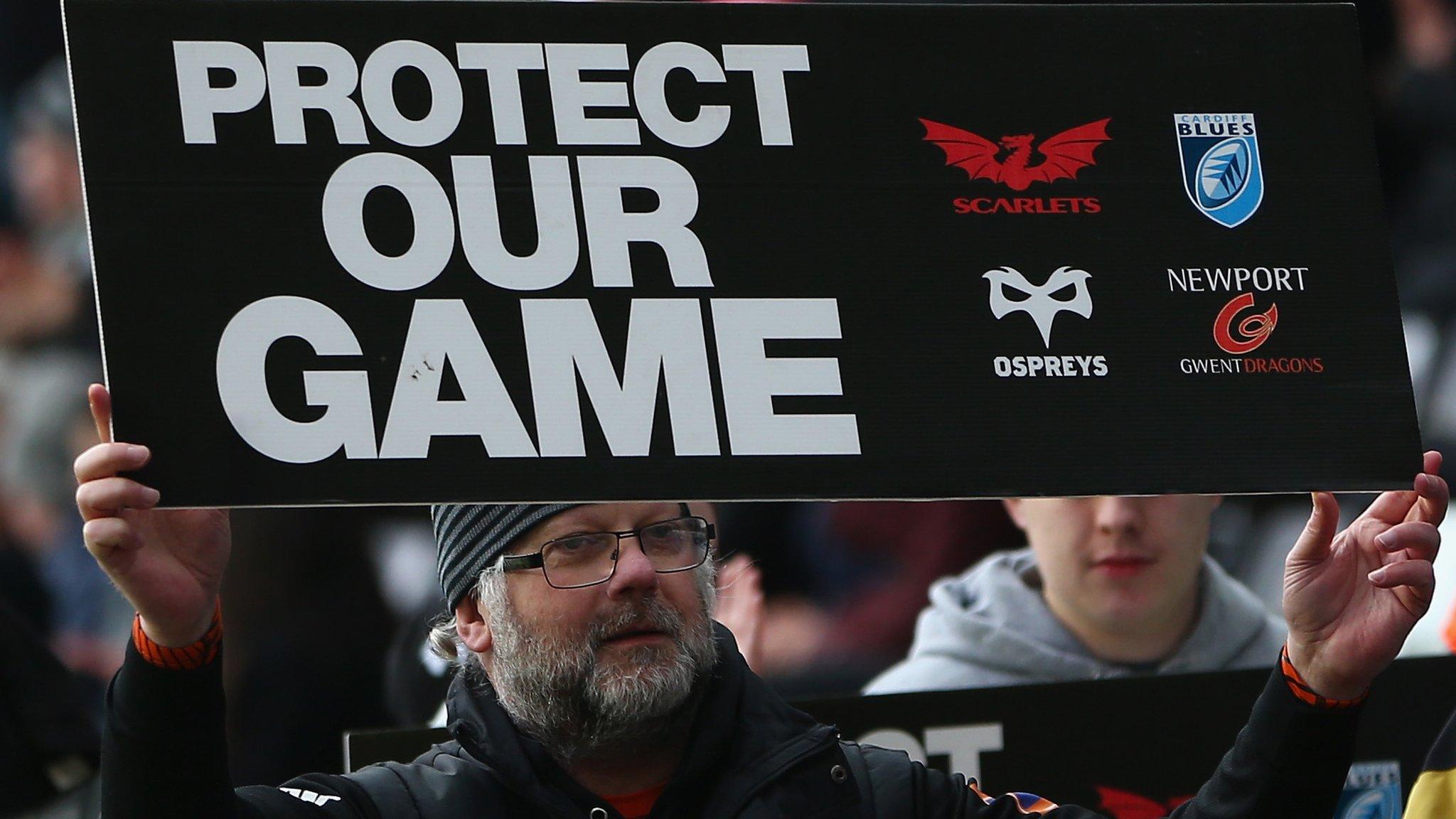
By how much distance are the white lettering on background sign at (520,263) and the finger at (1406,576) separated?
0.69 m

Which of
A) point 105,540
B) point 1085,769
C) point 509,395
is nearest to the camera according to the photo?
point 105,540

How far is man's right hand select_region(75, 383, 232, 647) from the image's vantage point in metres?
2.17

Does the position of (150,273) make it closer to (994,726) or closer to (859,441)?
(859,441)

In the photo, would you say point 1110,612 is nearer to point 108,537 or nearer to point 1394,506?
point 1394,506

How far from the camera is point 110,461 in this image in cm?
218

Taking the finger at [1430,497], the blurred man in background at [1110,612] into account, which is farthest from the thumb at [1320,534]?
the blurred man in background at [1110,612]

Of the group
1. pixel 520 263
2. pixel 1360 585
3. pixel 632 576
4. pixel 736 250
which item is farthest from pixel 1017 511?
pixel 520 263

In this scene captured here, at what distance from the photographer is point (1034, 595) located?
14.1ft

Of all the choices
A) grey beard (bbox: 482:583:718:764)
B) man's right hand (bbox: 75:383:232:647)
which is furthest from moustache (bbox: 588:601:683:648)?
man's right hand (bbox: 75:383:232:647)

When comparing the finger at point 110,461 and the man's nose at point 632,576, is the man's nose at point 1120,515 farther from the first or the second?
the finger at point 110,461

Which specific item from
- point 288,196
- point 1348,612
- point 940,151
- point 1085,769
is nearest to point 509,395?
point 288,196

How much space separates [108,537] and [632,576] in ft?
2.29

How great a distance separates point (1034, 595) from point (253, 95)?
2476 mm

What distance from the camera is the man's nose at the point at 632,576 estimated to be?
255 cm
